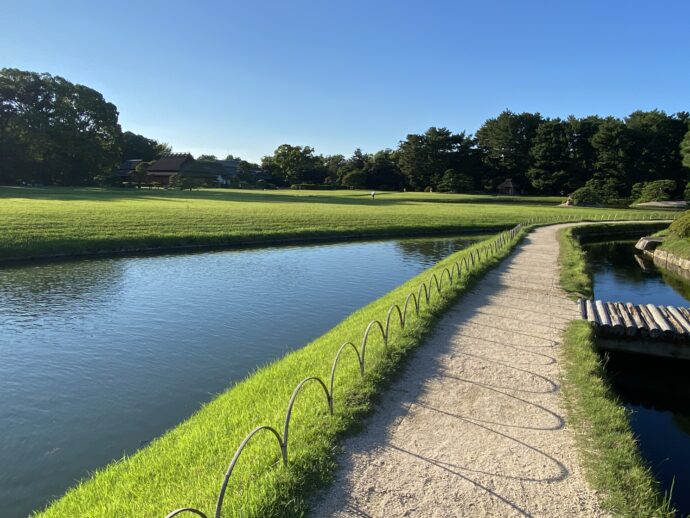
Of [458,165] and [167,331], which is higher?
[458,165]

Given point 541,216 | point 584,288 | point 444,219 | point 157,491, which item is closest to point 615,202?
point 541,216

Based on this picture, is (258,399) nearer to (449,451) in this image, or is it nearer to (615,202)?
(449,451)

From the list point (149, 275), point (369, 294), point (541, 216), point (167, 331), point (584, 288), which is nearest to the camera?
point (167, 331)

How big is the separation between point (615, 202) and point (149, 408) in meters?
68.5

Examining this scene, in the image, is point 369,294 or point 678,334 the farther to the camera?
point 369,294

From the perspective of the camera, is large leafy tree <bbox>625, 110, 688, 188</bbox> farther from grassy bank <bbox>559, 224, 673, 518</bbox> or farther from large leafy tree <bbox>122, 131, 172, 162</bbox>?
large leafy tree <bbox>122, 131, 172, 162</bbox>

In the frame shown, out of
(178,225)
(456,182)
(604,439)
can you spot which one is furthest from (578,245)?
(456,182)

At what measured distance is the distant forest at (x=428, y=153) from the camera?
56.6 metres

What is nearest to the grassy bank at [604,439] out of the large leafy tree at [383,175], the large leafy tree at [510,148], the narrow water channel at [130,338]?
the narrow water channel at [130,338]

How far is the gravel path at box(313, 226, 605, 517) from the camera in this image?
180 inches

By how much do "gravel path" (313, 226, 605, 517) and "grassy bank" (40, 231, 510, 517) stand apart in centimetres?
29

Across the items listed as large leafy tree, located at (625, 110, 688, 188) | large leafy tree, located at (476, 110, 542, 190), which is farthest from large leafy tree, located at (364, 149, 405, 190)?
large leafy tree, located at (625, 110, 688, 188)

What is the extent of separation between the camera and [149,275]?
18.7 meters

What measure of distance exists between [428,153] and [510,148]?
1369 centimetres
